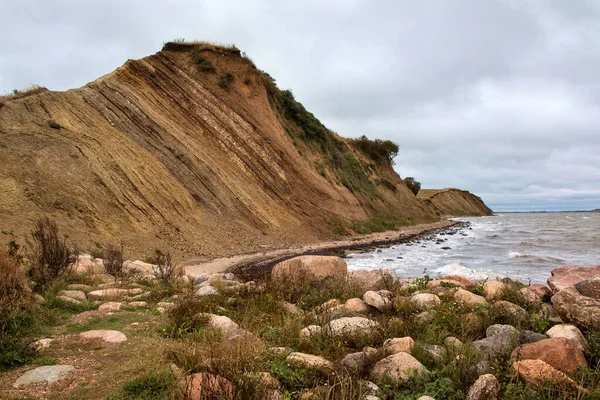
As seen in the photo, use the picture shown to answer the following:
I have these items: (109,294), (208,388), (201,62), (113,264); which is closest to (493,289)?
(208,388)

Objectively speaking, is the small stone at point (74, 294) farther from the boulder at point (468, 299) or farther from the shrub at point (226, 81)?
the shrub at point (226, 81)

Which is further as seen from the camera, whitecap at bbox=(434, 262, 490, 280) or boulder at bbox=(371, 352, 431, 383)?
whitecap at bbox=(434, 262, 490, 280)

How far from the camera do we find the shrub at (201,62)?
88.1 ft

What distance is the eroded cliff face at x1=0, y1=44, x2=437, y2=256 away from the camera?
1499 cm

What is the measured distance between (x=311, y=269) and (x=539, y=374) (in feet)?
18.4

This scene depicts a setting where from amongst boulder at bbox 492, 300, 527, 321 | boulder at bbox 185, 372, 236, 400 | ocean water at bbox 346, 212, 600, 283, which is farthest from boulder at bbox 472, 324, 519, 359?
ocean water at bbox 346, 212, 600, 283

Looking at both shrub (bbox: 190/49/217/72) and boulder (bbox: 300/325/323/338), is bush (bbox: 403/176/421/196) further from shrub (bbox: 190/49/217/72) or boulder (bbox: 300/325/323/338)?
boulder (bbox: 300/325/323/338)

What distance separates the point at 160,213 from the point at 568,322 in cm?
1534

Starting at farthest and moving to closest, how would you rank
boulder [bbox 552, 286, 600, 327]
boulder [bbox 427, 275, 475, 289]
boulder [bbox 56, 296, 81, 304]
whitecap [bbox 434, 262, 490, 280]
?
1. whitecap [bbox 434, 262, 490, 280]
2. boulder [bbox 427, 275, 475, 289]
3. boulder [bbox 56, 296, 81, 304]
4. boulder [bbox 552, 286, 600, 327]

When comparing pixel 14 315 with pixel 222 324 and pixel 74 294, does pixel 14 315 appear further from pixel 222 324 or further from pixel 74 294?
pixel 222 324

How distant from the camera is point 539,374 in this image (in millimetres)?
3904

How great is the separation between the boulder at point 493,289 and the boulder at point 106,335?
5.53 meters

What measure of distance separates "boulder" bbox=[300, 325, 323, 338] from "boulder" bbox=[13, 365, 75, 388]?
2.55 meters

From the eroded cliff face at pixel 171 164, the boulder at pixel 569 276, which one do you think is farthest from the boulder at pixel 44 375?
the eroded cliff face at pixel 171 164
